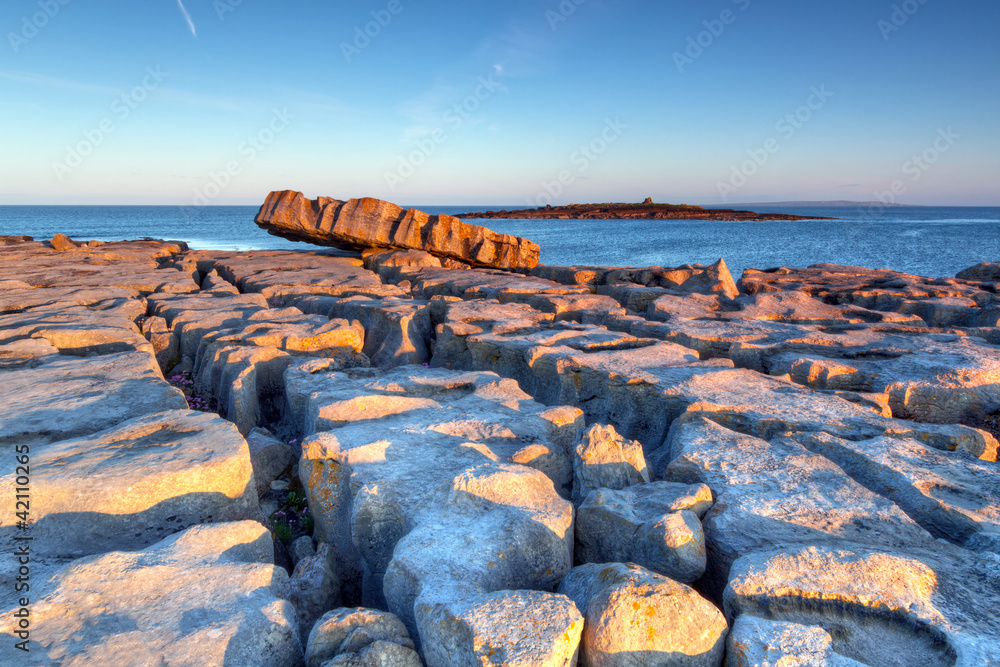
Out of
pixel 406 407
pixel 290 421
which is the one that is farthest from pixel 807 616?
pixel 290 421

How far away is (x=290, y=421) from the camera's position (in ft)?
21.7

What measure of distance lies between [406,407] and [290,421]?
70.8 inches

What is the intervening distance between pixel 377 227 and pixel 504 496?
1559 centimetres

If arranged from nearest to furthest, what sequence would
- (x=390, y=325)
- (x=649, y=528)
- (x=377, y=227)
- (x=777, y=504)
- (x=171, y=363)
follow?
(x=649, y=528) → (x=777, y=504) → (x=171, y=363) → (x=390, y=325) → (x=377, y=227)

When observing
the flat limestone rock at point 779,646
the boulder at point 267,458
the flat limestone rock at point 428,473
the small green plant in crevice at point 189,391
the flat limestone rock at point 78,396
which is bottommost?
the small green plant in crevice at point 189,391

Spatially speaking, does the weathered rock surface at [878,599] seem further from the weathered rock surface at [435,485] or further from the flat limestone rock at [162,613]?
the flat limestone rock at [162,613]

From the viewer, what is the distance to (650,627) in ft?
8.58

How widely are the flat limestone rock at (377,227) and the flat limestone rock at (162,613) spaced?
51.1ft

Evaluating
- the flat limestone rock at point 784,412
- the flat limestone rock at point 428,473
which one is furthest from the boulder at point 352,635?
the flat limestone rock at point 784,412

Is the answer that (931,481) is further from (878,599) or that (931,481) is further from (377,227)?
(377,227)

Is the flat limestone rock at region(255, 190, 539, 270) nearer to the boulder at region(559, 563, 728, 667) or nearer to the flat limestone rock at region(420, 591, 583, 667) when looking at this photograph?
the flat limestone rock at region(420, 591, 583, 667)

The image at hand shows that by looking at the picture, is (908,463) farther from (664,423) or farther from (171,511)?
(171,511)

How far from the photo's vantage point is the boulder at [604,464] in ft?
14.6

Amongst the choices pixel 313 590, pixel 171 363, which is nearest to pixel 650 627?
pixel 313 590
